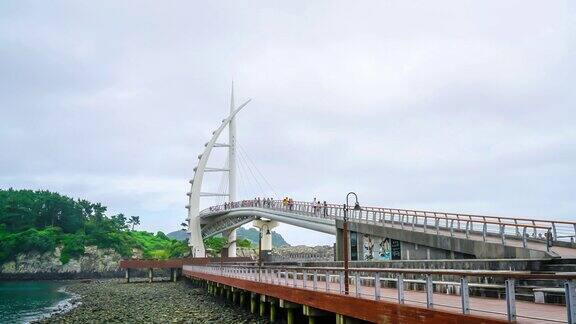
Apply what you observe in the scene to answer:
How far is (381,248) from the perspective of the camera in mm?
33406

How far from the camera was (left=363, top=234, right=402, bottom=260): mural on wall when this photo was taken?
31914 millimetres

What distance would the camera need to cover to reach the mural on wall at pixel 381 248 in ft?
105

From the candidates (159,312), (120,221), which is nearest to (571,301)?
(159,312)

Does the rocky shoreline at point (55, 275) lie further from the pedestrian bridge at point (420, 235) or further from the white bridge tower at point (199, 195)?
the pedestrian bridge at point (420, 235)

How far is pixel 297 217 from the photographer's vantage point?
183ft

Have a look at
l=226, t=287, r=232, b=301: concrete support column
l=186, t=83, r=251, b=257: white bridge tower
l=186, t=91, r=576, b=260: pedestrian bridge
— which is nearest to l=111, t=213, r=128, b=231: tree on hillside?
l=186, t=83, r=251, b=257: white bridge tower

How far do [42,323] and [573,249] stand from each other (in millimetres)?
27702

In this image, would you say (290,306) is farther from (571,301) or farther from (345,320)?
(571,301)

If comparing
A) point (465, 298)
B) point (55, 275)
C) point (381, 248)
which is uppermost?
point (381, 248)

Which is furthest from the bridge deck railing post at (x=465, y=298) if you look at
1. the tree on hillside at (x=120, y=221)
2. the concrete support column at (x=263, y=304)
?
the tree on hillside at (x=120, y=221)

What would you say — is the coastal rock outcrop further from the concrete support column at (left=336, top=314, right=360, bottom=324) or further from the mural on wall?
the concrete support column at (left=336, top=314, right=360, bottom=324)

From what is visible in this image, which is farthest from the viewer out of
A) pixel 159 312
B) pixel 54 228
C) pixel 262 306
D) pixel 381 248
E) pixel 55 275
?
pixel 54 228

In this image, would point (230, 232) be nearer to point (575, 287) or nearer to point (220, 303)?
point (220, 303)

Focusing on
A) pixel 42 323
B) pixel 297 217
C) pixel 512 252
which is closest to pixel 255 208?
pixel 297 217
